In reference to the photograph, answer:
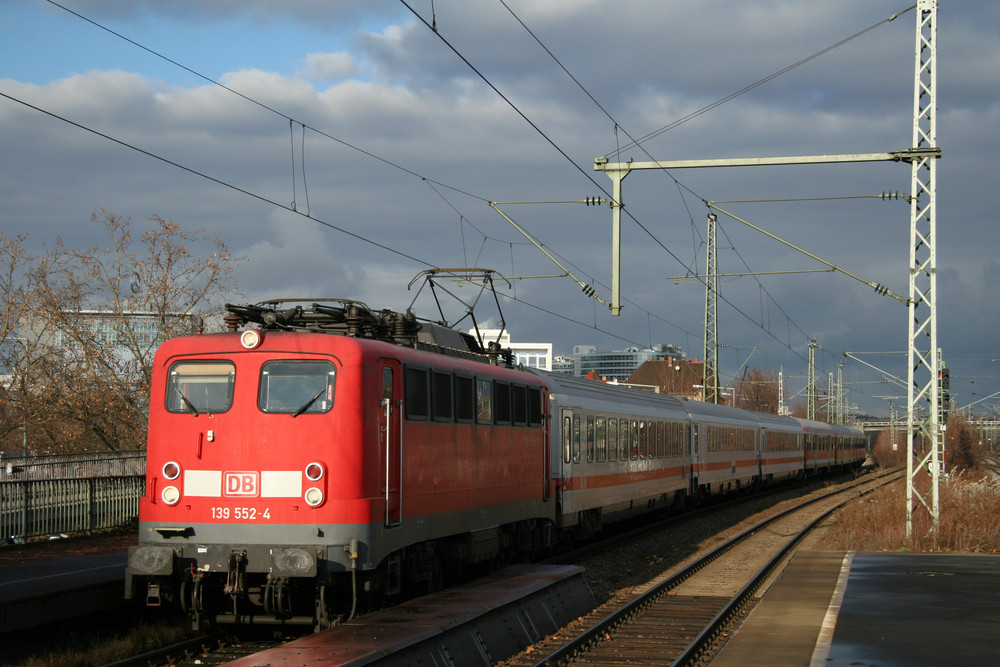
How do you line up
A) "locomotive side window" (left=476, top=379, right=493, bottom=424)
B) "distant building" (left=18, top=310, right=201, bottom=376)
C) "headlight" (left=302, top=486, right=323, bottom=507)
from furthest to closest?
"distant building" (left=18, top=310, right=201, bottom=376), "locomotive side window" (left=476, top=379, right=493, bottom=424), "headlight" (left=302, top=486, right=323, bottom=507)

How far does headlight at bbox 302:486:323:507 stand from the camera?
35.8 feet

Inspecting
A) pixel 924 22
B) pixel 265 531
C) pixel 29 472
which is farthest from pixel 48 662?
pixel 924 22

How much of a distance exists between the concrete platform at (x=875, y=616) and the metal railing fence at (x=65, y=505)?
11602 mm

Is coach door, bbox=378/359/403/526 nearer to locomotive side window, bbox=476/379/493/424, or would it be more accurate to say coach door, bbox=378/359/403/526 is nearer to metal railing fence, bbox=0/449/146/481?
locomotive side window, bbox=476/379/493/424

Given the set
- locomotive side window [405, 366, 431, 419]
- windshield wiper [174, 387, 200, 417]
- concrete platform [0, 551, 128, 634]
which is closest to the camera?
concrete platform [0, 551, 128, 634]

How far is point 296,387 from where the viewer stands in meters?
11.4

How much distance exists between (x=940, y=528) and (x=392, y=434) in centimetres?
1405

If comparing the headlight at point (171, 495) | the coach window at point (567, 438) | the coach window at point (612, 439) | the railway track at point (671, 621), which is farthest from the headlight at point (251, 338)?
the coach window at point (612, 439)

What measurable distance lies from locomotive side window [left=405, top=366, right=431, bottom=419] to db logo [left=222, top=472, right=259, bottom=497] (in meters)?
1.89

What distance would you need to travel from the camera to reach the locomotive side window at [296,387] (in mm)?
11250

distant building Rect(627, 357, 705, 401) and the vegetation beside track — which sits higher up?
distant building Rect(627, 357, 705, 401)

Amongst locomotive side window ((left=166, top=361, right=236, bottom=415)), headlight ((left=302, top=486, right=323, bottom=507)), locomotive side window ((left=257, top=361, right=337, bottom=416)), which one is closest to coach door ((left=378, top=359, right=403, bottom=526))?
locomotive side window ((left=257, top=361, right=337, bottom=416))

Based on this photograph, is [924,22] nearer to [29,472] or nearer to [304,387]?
[304,387]

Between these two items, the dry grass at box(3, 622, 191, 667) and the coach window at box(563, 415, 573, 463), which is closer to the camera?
the dry grass at box(3, 622, 191, 667)
